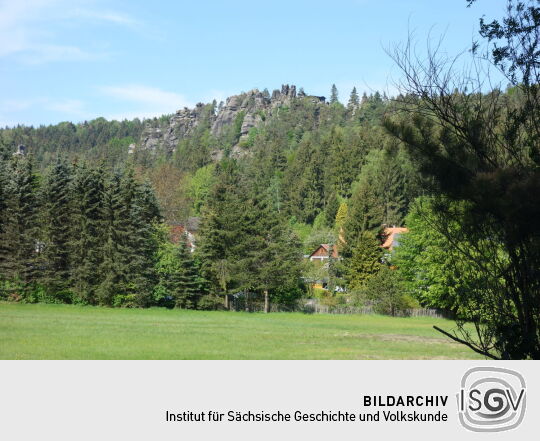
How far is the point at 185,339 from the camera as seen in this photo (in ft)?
82.1

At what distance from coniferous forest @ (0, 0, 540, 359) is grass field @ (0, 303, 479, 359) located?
3550mm

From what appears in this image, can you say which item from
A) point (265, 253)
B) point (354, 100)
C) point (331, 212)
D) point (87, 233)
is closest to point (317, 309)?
point (265, 253)

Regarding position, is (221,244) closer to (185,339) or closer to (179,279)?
(179,279)

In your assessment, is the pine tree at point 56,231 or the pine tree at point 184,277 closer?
the pine tree at point 56,231

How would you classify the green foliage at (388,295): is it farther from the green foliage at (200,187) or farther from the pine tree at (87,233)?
the green foliage at (200,187)

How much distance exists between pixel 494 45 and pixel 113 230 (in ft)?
130

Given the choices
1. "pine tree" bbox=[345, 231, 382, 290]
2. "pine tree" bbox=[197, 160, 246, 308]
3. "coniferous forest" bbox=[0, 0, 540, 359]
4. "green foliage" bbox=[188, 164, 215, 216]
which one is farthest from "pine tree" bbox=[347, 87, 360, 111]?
"pine tree" bbox=[197, 160, 246, 308]

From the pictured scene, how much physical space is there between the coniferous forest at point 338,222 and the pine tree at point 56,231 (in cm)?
12

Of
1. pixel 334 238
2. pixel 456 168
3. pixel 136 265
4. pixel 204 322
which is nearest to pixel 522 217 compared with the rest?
pixel 456 168

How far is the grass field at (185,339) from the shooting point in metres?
20.2
